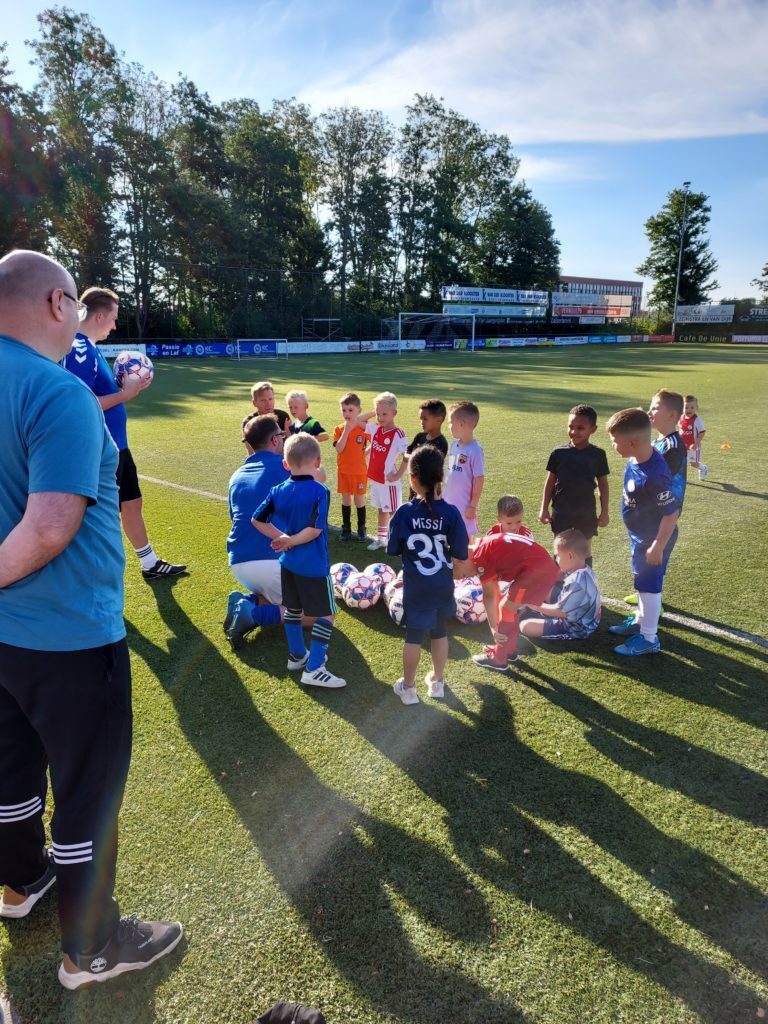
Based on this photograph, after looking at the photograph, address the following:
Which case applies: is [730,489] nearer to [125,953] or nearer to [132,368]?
[132,368]

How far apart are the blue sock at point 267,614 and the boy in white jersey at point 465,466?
1.85 m

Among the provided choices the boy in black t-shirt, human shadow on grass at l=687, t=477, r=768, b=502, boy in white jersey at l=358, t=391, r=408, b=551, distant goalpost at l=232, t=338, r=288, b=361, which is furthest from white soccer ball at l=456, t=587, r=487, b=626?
distant goalpost at l=232, t=338, r=288, b=361

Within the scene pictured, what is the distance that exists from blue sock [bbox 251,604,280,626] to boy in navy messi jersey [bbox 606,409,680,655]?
2.66 m

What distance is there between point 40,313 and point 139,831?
2.42m

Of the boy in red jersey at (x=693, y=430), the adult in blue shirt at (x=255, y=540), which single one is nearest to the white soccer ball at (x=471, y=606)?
the adult in blue shirt at (x=255, y=540)

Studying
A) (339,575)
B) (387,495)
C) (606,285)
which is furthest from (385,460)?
(606,285)

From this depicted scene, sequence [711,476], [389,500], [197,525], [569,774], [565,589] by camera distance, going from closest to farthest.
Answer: [569,774]
[565,589]
[389,500]
[197,525]
[711,476]

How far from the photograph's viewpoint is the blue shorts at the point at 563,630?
4.85 meters

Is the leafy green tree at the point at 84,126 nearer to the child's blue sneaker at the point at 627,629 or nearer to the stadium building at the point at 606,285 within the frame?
the child's blue sneaker at the point at 627,629

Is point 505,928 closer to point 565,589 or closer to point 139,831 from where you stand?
point 139,831

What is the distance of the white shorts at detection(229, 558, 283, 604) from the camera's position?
4918 millimetres

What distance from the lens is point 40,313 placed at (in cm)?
194

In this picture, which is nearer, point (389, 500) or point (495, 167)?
point (389, 500)

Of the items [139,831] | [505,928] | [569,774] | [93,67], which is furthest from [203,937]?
[93,67]
